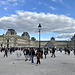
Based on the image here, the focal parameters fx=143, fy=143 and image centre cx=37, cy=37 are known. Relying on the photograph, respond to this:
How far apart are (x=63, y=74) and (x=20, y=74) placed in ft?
7.20

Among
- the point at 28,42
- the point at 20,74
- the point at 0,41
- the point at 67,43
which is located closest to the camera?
the point at 20,74

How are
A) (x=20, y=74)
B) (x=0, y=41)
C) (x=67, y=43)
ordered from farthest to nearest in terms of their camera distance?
(x=67, y=43) < (x=0, y=41) < (x=20, y=74)

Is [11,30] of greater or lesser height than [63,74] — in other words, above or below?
above

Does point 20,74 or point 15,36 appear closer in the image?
point 20,74

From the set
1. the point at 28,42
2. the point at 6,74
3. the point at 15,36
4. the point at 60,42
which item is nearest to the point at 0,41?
the point at 15,36

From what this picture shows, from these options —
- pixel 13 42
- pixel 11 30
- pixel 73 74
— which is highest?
pixel 11 30

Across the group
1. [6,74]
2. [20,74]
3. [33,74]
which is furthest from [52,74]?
[6,74]

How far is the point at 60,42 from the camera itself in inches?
6225

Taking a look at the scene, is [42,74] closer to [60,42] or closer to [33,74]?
[33,74]

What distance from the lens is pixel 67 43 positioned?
156625 millimetres

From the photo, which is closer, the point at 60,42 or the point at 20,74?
the point at 20,74

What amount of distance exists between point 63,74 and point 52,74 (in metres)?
0.57

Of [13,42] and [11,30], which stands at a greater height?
[11,30]

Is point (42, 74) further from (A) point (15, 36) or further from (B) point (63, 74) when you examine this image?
(A) point (15, 36)
